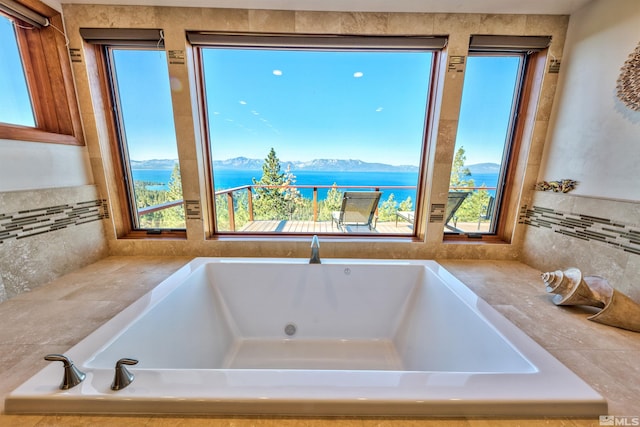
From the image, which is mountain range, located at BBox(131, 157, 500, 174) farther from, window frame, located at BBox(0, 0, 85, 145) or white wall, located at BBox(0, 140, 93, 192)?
window frame, located at BBox(0, 0, 85, 145)

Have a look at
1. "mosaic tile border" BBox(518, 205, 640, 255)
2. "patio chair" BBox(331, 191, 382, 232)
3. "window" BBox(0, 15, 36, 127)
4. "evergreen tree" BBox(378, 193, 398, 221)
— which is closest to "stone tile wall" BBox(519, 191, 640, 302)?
"mosaic tile border" BBox(518, 205, 640, 255)

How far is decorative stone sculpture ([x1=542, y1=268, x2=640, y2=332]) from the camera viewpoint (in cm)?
100

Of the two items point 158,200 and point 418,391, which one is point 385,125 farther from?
point 418,391

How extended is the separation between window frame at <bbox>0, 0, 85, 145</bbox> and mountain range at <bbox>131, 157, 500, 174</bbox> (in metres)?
0.41

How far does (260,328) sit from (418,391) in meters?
1.15

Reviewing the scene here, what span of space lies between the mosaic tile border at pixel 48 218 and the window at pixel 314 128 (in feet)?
2.72

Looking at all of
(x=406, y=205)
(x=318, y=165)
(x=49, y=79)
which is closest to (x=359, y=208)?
(x=406, y=205)

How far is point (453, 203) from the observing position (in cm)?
182

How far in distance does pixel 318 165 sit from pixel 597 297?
10.1 feet

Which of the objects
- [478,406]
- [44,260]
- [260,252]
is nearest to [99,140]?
[44,260]

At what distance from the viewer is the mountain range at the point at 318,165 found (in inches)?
70.4

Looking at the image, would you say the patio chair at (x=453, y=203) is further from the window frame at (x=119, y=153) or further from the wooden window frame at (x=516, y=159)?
the window frame at (x=119, y=153)

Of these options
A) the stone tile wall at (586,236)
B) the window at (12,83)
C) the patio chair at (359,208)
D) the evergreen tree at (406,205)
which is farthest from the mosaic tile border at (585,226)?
the window at (12,83)

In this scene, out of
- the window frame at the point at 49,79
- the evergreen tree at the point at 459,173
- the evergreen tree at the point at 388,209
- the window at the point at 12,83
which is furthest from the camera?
the evergreen tree at the point at 388,209
